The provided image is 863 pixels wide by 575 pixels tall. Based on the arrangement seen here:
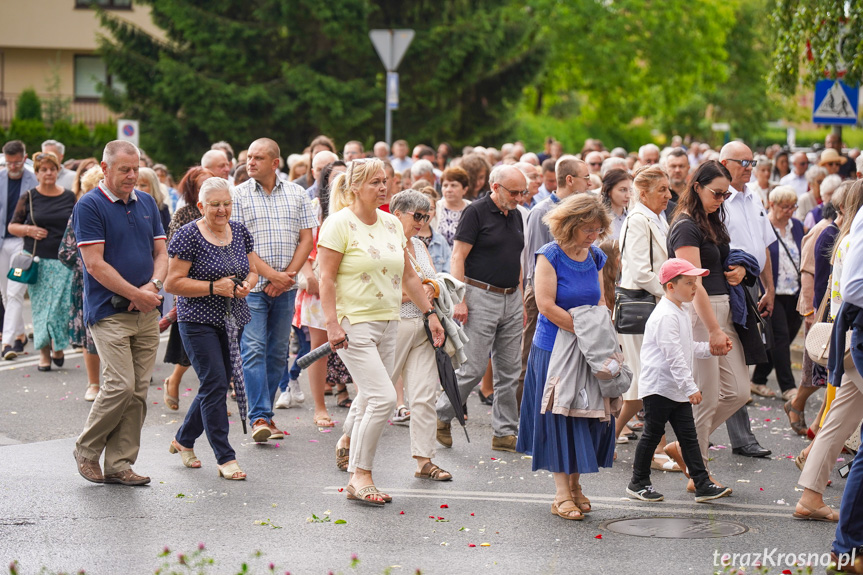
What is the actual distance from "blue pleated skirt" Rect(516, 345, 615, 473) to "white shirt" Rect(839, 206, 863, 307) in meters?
1.83

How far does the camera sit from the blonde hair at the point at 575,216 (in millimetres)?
7039

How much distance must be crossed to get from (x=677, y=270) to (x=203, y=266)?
3.09 meters

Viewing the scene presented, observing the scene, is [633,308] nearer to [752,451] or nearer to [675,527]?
[752,451]

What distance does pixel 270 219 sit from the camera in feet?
29.8

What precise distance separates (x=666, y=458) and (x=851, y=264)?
9.74ft

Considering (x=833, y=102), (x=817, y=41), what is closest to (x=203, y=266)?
(x=817, y=41)

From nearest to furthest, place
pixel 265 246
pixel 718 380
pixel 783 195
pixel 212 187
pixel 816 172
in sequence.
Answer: pixel 212 187 < pixel 718 380 < pixel 265 246 < pixel 783 195 < pixel 816 172

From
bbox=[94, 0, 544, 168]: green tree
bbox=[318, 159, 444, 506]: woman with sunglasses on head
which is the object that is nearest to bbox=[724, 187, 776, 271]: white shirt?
bbox=[318, 159, 444, 506]: woman with sunglasses on head

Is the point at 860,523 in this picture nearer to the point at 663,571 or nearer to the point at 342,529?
the point at 663,571

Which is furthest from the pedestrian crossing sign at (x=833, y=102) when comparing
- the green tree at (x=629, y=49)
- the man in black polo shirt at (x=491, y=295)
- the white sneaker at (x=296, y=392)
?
the green tree at (x=629, y=49)

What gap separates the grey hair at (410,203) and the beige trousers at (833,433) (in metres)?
3.06

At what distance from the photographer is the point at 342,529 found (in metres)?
6.70

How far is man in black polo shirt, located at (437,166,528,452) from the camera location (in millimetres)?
9031

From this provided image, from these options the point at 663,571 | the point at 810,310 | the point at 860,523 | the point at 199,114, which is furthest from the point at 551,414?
the point at 199,114
